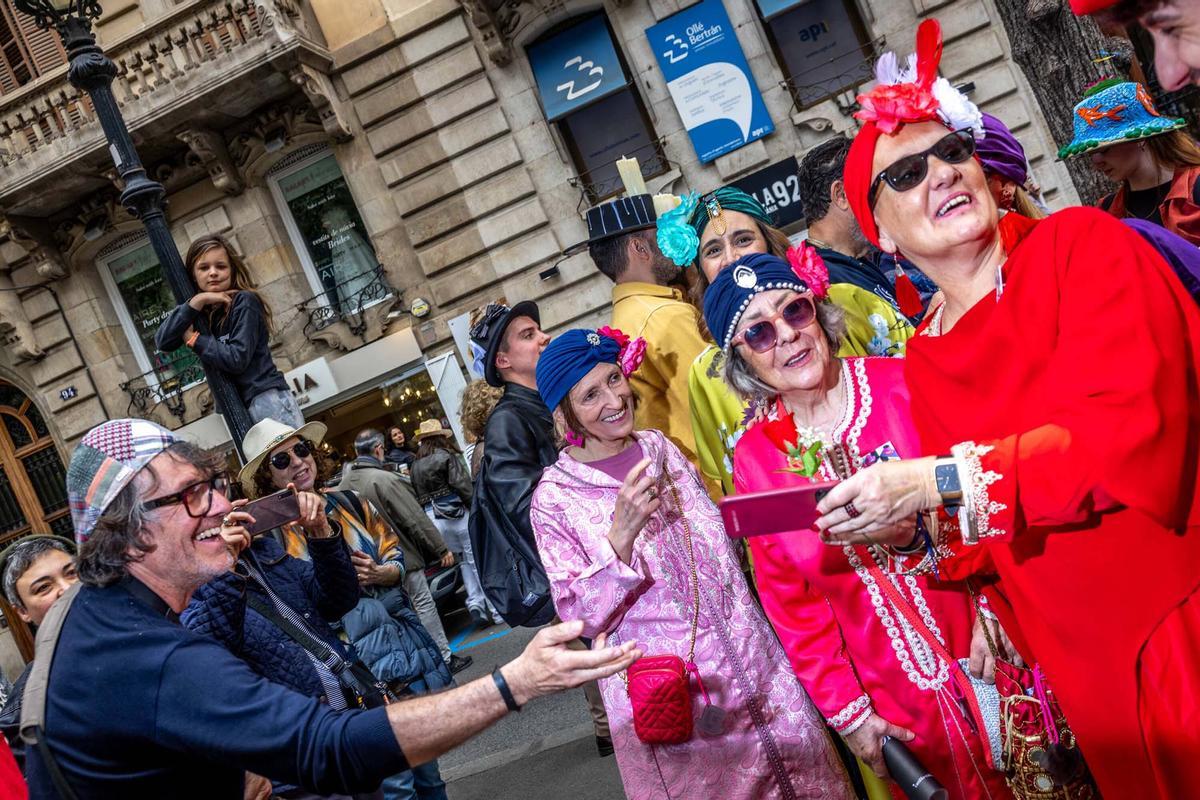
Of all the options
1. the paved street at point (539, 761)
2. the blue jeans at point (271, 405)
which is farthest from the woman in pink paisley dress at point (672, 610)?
the blue jeans at point (271, 405)

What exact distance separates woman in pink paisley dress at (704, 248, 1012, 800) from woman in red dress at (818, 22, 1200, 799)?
0.47m

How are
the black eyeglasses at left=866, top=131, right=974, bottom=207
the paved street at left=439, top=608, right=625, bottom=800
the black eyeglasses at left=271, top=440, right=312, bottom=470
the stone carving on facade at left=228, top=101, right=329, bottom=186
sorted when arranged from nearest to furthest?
the black eyeglasses at left=866, top=131, right=974, bottom=207
the black eyeglasses at left=271, top=440, right=312, bottom=470
the paved street at left=439, top=608, right=625, bottom=800
the stone carving on facade at left=228, top=101, right=329, bottom=186

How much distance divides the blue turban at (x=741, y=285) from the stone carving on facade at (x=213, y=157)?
13.3 m

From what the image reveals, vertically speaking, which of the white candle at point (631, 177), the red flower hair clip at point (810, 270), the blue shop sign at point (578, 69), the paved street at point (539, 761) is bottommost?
the paved street at point (539, 761)

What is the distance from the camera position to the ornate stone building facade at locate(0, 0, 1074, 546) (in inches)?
511

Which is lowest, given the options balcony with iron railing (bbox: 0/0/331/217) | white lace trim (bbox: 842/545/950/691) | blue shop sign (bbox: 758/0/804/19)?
white lace trim (bbox: 842/545/950/691)

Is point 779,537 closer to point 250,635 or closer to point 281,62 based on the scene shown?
point 250,635

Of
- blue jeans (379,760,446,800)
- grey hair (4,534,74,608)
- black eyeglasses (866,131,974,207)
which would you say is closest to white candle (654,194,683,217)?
black eyeglasses (866,131,974,207)

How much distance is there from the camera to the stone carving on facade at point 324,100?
13.5 meters

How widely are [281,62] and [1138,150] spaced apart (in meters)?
12.0

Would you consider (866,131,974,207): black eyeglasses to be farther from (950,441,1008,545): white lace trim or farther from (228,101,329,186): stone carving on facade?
(228,101,329,186): stone carving on facade

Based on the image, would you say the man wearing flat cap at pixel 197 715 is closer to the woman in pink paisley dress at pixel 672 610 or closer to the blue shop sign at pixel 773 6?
the woman in pink paisley dress at pixel 672 610

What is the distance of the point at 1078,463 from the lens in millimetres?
1817

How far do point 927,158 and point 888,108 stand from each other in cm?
16
